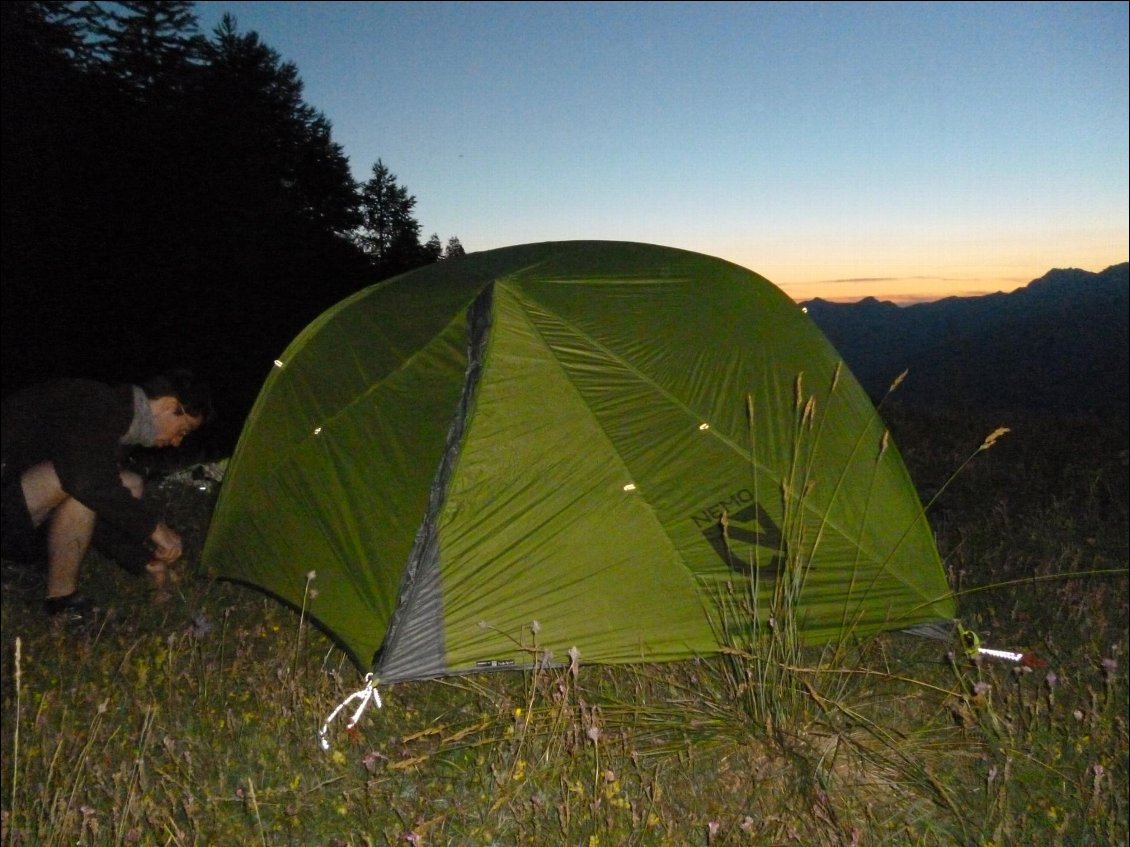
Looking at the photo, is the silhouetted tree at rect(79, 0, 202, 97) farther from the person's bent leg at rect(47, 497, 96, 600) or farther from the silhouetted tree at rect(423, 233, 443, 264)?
the person's bent leg at rect(47, 497, 96, 600)

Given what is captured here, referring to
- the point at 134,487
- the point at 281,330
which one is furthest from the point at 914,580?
the point at 281,330

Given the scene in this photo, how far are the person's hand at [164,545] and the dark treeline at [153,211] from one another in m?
16.8

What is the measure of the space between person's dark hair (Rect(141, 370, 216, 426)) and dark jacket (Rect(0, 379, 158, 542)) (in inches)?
5.4

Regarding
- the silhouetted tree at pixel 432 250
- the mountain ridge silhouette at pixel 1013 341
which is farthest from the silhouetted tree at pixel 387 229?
the mountain ridge silhouette at pixel 1013 341

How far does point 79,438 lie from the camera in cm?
468

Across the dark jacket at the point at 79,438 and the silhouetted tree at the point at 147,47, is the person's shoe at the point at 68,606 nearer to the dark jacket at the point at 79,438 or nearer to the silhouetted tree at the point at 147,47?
the dark jacket at the point at 79,438

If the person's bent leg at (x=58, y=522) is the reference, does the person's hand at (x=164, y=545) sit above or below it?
below

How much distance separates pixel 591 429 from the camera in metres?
4.16

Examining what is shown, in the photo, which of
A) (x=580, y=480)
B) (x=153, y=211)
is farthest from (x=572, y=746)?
(x=153, y=211)

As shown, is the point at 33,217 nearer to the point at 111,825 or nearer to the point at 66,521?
the point at 66,521

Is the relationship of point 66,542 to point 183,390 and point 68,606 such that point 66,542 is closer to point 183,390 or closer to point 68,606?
point 68,606

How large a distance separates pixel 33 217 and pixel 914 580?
2305 centimetres

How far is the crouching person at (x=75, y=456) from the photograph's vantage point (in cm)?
470

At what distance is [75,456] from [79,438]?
3.6 inches
